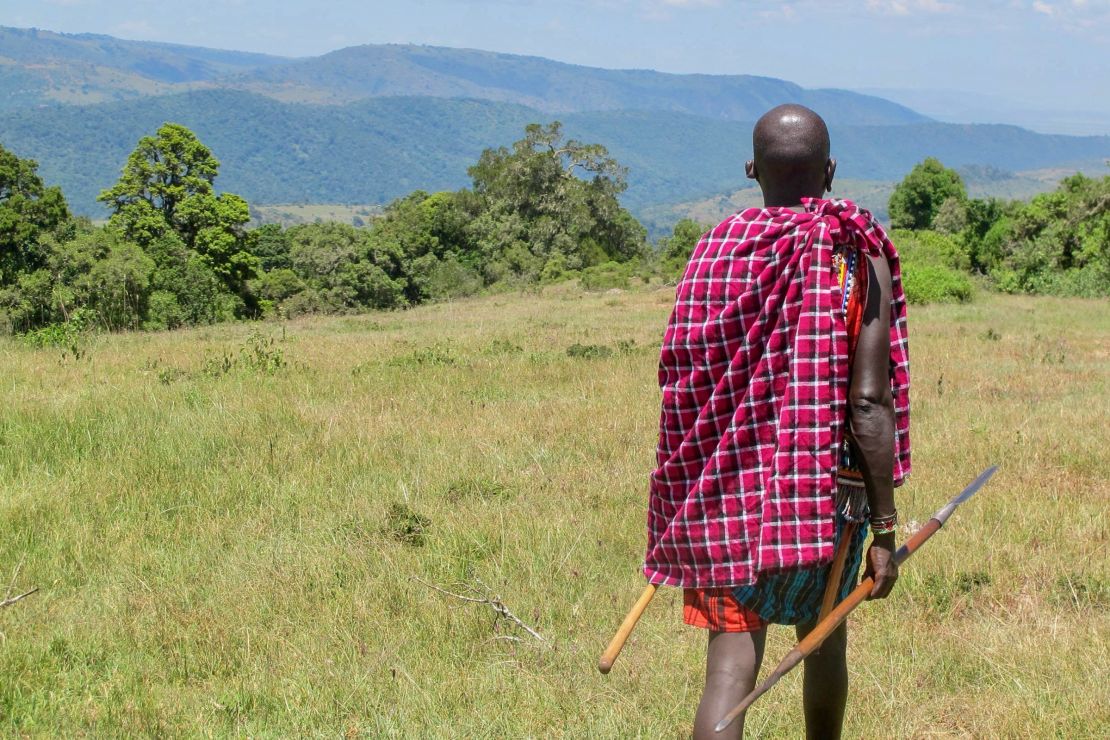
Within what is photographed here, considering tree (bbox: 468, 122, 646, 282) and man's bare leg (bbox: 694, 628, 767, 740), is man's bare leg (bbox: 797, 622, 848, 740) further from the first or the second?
tree (bbox: 468, 122, 646, 282)

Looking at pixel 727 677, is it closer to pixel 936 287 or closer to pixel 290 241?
pixel 936 287

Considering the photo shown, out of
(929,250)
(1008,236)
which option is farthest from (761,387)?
(1008,236)

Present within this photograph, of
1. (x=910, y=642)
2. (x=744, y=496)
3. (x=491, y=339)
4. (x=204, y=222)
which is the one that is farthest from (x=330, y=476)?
(x=204, y=222)

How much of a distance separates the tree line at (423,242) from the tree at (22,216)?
51 millimetres

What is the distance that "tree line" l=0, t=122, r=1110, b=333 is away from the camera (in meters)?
28.5

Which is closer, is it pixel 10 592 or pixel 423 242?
pixel 10 592

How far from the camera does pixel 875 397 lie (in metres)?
2.30

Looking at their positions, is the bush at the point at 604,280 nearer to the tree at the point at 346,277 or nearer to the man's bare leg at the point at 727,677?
the tree at the point at 346,277

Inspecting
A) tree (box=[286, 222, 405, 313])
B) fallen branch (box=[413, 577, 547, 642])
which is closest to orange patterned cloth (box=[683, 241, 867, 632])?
fallen branch (box=[413, 577, 547, 642])

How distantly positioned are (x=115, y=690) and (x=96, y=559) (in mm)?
1408

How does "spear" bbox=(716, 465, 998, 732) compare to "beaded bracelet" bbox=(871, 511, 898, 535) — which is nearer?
"spear" bbox=(716, 465, 998, 732)

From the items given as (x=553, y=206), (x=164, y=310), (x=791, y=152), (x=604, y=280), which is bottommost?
(x=164, y=310)

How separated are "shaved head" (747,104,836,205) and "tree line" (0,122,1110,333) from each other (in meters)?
18.8

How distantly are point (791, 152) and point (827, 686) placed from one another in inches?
57.0
